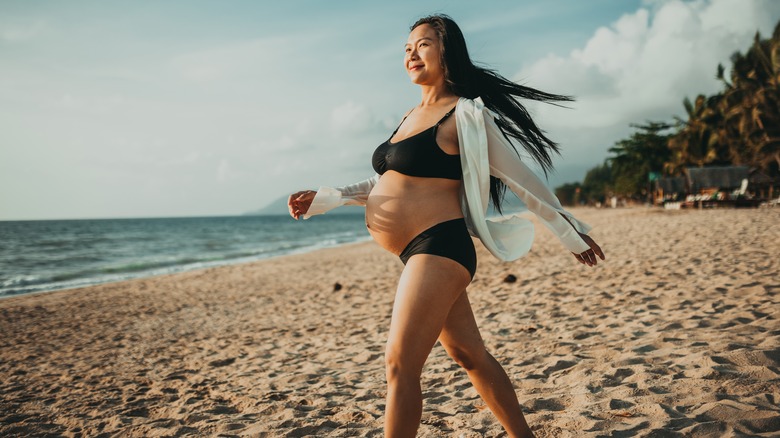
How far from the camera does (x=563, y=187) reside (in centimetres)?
9556

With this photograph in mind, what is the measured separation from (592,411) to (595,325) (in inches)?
87.7

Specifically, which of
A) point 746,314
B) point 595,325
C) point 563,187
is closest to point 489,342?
point 595,325

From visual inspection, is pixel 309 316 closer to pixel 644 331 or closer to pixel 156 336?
pixel 156 336

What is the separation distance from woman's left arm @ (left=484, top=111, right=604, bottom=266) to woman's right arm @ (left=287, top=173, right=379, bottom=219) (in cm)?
66

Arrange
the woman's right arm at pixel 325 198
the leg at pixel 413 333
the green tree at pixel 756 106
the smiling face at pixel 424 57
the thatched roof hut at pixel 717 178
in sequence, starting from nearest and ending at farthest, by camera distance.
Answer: the leg at pixel 413 333
the smiling face at pixel 424 57
the woman's right arm at pixel 325 198
the green tree at pixel 756 106
the thatched roof hut at pixel 717 178

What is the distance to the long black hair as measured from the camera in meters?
2.18

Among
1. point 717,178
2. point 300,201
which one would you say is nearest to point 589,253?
point 300,201

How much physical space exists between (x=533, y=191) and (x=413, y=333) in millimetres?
782

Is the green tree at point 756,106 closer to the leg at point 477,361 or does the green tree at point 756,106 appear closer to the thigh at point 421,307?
the leg at point 477,361

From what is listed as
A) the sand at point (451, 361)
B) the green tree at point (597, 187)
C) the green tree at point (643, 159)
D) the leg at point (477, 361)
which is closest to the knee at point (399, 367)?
the leg at point (477, 361)

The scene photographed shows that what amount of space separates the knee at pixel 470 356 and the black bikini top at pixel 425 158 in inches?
28.7

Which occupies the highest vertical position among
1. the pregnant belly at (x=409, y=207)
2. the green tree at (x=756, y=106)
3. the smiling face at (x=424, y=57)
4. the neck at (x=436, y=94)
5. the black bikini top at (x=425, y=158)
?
the green tree at (x=756, y=106)

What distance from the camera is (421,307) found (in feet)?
6.07

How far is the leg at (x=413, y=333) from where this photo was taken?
72.9 inches
